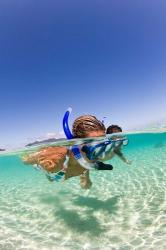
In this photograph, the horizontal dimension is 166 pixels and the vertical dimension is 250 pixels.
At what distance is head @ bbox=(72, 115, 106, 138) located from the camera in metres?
4.65

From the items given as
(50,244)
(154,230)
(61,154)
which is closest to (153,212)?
(154,230)

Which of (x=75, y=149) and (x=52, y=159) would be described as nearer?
(x=52, y=159)

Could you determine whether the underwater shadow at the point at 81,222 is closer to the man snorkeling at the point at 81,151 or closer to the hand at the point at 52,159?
the man snorkeling at the point at 81,151

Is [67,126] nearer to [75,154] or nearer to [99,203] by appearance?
[75,154]

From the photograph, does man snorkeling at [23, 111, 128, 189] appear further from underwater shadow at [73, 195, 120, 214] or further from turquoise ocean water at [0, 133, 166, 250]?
underwater shadow at [73, 195, 120, 214]

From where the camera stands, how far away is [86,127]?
463 cm

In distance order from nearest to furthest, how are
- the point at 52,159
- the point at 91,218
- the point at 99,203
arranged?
1. the point at 52,159
2. the point at 91,218
3. the point at 99,203

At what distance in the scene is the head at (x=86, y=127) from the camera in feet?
15.3

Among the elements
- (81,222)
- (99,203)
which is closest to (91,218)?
(81,222)

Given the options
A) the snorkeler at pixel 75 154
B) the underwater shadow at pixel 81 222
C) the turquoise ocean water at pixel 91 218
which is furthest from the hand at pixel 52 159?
the underwater shadow at pixel 81 222

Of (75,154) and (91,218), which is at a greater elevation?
(75,154)

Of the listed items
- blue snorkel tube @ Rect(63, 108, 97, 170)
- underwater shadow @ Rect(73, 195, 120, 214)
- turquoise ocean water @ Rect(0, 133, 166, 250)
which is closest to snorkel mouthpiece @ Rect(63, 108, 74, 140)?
blue snorkel tube @ Rect(63, 108, 97, 170)

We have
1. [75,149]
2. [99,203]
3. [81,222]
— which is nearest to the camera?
[75,149]

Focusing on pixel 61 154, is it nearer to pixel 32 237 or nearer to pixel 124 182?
pixel 32 237
